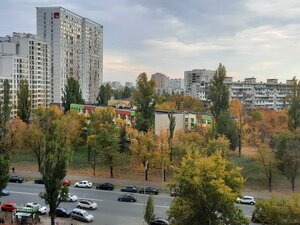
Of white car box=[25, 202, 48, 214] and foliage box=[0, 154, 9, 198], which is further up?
foliage box=[0, 154, 9, 198]

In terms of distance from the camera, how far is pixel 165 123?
2055 inches

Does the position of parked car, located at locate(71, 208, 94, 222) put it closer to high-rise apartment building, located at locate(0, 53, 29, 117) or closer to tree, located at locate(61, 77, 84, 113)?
tree, located at locate(61, 77, 84, 113)

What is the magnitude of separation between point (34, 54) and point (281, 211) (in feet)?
256

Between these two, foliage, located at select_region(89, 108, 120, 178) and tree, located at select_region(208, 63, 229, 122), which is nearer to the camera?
foliage, located at select_region(89, 108, 120, 178)

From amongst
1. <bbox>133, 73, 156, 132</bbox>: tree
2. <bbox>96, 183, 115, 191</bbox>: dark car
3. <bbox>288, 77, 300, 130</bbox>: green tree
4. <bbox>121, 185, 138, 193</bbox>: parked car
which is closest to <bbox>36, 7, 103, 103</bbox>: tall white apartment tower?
<bbox>133, 73, 156, 132</bbox>: tree

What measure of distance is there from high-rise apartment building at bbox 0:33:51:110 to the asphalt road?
165 ft

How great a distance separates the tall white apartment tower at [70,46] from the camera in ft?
314

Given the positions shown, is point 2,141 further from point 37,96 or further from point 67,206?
point 37,96

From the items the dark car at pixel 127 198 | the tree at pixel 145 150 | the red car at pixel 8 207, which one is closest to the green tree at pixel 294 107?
the tree at pixel 145 150

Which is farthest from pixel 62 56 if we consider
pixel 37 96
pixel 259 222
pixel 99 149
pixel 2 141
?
pixel 259 222

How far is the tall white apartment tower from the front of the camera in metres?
95.6

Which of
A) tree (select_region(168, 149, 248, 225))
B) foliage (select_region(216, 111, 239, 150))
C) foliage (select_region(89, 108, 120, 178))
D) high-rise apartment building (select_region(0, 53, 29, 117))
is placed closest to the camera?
tree (select_region(168, 149, 248, 225))

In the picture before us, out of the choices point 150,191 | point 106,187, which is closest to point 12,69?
point 106,187

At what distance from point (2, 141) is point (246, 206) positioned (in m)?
32.5
